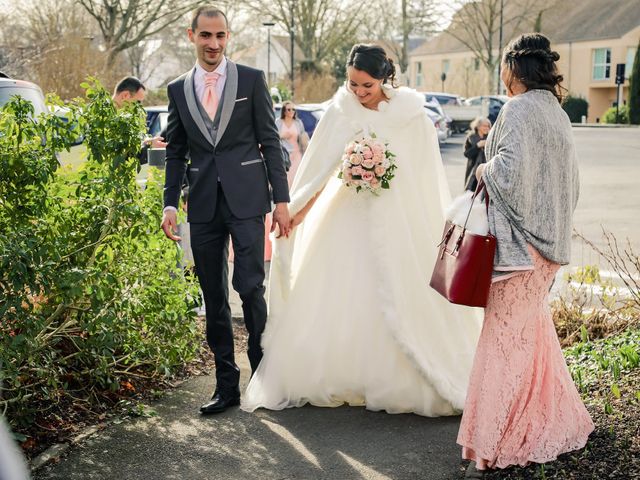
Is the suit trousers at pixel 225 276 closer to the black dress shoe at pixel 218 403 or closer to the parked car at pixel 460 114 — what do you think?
the black dress shoe at pixel 218 403

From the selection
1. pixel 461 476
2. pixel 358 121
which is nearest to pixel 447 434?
pixel 461 476

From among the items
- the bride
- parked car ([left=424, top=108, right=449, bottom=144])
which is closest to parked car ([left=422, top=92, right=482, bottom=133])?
parked car ([left=424, top=108, right=449, bottom=144])

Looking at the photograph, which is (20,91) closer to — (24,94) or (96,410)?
(24,94)

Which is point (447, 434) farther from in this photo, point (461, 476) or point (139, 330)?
point (139, 330)

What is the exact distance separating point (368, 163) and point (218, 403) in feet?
5.51

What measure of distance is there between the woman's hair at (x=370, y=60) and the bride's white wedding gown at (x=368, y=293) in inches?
7.8

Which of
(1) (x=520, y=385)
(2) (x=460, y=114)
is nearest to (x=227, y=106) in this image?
(1) (x=520, y=385)

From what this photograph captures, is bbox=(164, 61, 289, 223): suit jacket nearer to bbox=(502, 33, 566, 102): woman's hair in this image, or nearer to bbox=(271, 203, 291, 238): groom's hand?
bbox=(271, 203, 291, 238): groom's hand

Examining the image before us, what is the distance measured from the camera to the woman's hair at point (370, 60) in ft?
17.8

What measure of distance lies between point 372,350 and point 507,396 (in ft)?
4.11

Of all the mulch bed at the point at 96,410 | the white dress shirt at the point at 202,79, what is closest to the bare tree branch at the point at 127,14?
the mulch bed at the point at 96,410

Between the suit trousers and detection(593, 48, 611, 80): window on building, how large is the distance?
6413 centimetres

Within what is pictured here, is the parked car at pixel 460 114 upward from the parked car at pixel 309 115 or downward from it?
downward

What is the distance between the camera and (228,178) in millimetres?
5242
